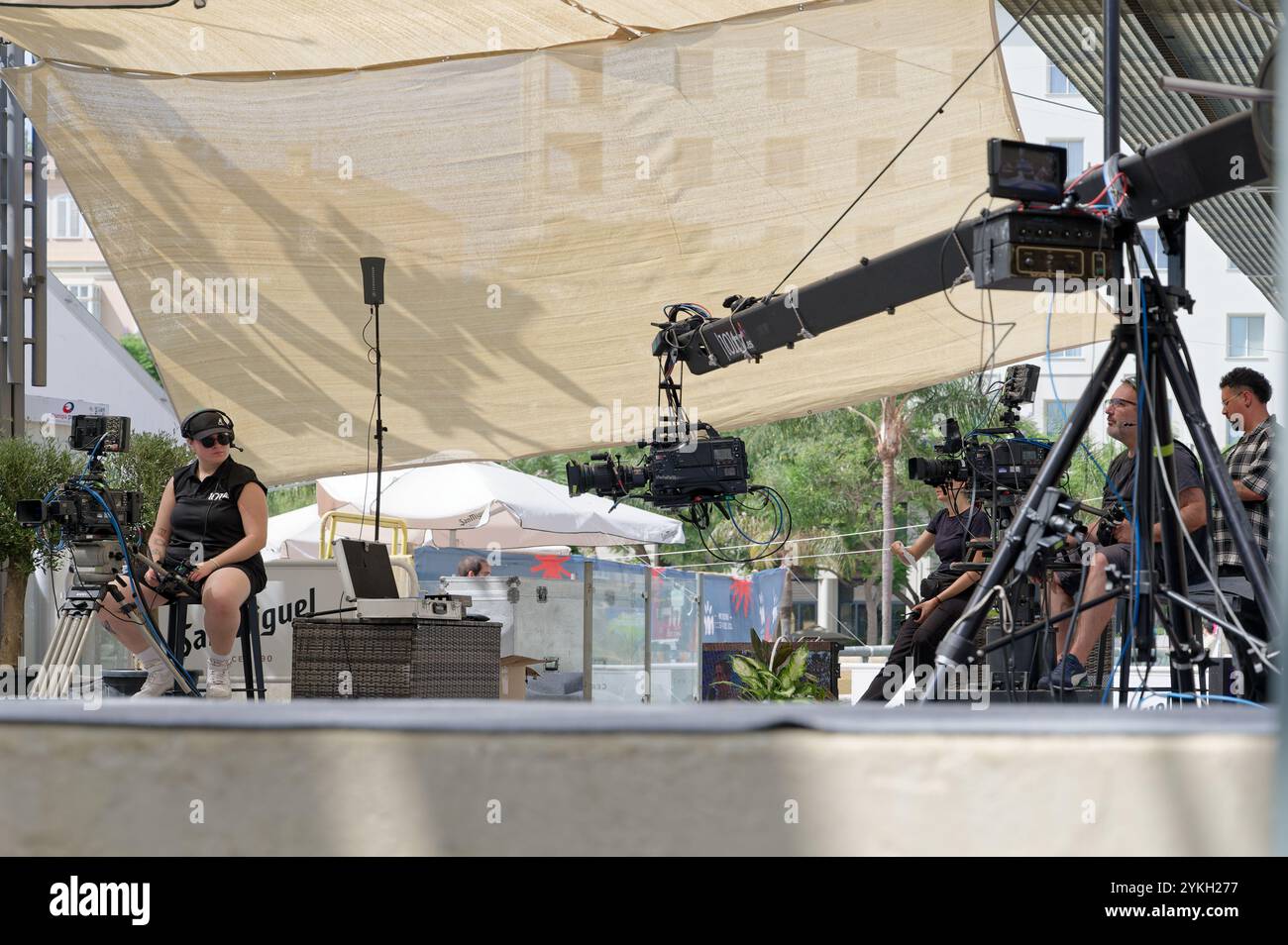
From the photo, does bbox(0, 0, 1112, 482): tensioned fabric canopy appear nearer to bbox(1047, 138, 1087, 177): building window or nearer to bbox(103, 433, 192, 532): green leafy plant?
bbox(103, 433, 192, 532): green leafy plant

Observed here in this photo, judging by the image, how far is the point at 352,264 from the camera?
7.62 m

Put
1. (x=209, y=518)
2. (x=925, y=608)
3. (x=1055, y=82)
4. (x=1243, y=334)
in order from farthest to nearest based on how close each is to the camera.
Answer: (x=1055, y=82)
(x=1243, y=334)
(x=925, y=608)
(x=209, y=518)

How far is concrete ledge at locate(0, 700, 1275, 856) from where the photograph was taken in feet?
3.68

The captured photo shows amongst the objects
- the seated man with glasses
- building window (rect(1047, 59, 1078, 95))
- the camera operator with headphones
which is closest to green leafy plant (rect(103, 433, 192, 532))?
the camera operator with headphones

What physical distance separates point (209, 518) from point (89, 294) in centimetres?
4154

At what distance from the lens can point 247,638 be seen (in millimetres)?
5332

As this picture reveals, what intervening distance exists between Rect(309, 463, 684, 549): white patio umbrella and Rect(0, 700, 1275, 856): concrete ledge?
9568 mm

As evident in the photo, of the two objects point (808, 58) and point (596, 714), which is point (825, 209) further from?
point (596, 714)

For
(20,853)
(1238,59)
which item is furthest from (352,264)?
(20,853)

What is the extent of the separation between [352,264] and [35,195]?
1.85 m

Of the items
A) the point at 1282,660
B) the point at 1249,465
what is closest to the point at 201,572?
the point at 1249,465

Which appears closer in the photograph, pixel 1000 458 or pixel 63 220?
pixel 1000 458

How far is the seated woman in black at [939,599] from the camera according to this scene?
5625 millimetres

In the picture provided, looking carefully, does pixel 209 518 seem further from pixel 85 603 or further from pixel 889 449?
pixel 889 449
